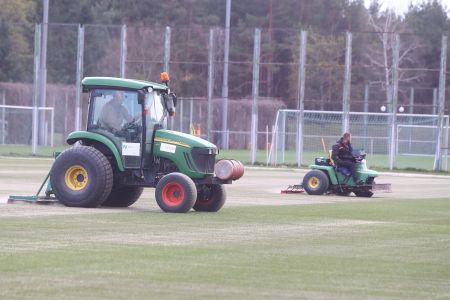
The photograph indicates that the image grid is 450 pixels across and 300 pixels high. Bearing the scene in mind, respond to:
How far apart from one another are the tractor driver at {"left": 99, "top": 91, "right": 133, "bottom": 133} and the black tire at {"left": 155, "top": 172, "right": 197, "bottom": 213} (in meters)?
1.61

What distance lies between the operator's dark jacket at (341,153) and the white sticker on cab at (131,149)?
27.7ft

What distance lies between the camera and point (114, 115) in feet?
70.7

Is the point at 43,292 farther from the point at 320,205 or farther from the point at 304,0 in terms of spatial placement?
the point at 304,0

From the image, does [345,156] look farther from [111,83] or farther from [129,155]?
[111,83]

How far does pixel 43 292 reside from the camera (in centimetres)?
1065

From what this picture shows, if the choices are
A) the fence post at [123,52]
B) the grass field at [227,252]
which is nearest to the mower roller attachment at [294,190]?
the grass field at [227,252]

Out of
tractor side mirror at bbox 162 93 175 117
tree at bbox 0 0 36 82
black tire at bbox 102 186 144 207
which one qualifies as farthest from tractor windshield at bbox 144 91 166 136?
tree at bbox 0 0 36 82

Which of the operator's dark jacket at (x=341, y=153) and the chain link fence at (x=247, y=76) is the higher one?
the chain link fence at (x=247, y=76)

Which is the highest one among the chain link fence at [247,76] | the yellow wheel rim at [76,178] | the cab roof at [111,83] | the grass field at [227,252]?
the chain link fence at [247,76]

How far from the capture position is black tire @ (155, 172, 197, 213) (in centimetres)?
2028

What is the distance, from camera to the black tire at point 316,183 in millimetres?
28578

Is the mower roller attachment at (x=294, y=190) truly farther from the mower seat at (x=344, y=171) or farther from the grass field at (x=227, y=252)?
the grass field at (x=227, y=252)

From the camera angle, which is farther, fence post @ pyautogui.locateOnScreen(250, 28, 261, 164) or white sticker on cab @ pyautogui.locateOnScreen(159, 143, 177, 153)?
fence post @ pyautogui.locateOnScreen(250, 28, 261, 164)

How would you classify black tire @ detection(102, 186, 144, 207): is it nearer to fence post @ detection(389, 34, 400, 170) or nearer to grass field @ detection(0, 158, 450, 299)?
grass field @ detection(0, 158, 450, 299)
